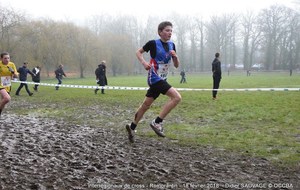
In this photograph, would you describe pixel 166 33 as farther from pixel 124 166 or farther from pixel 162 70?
pixel 124 166

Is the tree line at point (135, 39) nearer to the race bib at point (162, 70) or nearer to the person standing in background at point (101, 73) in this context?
the person standing in background at point (101, 73)

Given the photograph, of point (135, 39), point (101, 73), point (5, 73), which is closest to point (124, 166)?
point (5, 73)

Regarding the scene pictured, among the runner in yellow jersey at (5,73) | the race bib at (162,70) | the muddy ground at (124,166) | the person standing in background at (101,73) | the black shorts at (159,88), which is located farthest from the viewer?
the person standing in background at (101,73)

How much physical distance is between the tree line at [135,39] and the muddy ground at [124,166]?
4516 cm

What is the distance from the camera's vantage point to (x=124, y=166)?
4.36 meters

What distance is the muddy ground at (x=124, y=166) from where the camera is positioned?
370 centimetres

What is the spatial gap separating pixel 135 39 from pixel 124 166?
8312 cm

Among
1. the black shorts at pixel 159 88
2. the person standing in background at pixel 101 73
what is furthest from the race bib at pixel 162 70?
the person standing in background at pixel 101 73

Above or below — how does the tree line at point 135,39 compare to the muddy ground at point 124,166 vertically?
above

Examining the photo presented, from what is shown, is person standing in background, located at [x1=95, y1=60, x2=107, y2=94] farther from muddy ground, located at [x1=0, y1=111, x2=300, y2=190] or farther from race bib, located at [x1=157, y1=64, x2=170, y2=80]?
race bib, located at [x1=157, y1=64, x2=170, y2=80]

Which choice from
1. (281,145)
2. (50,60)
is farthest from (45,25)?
(281,145)

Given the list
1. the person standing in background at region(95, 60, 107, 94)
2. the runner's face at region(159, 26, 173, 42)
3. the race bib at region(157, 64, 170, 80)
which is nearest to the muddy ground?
the race bib at region(157, 64, 170, 80)

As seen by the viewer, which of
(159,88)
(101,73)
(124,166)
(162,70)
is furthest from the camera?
(101,73)

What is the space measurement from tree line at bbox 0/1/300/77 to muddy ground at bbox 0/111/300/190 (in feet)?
148
